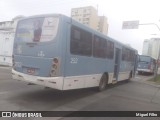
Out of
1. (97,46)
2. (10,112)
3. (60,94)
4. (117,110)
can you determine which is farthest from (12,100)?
(97,46)

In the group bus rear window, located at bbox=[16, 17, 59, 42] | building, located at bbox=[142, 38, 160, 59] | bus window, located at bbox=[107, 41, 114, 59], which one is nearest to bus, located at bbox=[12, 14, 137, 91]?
bus rear window, located at bbox=[16, 17, 59, 42]

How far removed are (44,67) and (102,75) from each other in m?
4.69

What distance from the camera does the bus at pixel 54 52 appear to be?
25.3ft

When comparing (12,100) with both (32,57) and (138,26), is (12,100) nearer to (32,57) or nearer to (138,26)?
(32,57)

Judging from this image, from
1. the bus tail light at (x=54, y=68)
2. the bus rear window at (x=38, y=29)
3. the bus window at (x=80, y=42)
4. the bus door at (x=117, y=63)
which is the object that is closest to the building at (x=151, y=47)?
the bus door at (x=117, y=63)

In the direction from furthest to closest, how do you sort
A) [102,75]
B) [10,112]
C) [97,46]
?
[102,75] → [97,46] → [10,112]

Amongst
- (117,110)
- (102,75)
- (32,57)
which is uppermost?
(32,57)

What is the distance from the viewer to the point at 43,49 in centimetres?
798

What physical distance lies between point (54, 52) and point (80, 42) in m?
1.52

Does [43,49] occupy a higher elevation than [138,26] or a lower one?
→ lower

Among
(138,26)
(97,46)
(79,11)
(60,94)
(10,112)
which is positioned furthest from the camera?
(79,11)

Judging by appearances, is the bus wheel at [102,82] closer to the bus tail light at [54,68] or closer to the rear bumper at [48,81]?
the rear bumper at [48,81]

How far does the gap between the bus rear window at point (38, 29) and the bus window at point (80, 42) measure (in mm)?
740

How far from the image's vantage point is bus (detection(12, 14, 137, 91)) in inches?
303
